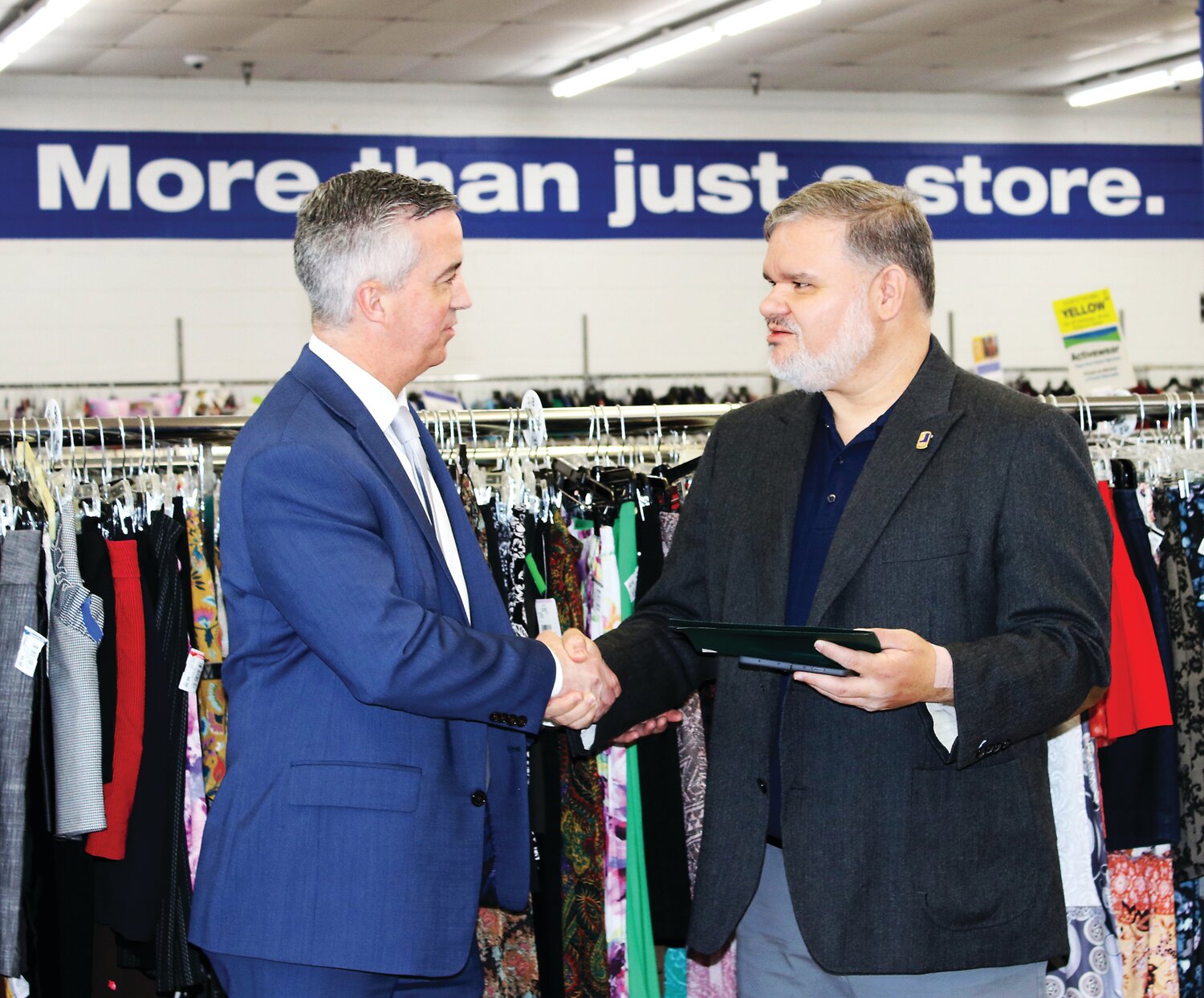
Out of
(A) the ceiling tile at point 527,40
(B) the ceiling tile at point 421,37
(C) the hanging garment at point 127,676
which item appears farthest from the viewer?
(A) the ceiling tile at point 527,40

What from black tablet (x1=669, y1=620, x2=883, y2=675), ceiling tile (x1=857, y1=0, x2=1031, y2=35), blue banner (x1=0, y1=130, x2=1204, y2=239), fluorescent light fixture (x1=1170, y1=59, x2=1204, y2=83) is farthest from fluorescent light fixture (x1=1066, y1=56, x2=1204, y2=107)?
black tablet (x1=669, y1=620, x2=883, y2=675)

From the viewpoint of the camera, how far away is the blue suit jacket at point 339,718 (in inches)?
86.5

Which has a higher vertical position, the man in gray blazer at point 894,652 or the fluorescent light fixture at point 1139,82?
the fluorescent light fixture at point 1139,82

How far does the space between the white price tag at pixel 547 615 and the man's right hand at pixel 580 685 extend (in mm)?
645

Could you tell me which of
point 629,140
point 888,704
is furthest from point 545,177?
point 888,704

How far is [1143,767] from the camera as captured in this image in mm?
3533

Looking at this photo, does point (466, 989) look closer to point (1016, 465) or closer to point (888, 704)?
point (888, 704)

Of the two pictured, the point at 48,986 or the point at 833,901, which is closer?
the point at 833,901

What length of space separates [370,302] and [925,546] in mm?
1070

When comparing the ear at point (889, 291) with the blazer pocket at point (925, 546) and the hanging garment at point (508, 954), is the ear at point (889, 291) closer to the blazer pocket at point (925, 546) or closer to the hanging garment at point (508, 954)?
the blazer pocket at point (925, 546)

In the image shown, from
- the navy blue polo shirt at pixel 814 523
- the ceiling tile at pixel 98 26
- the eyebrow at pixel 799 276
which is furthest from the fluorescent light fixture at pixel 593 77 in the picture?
the navy blue polo shirt at pixel 814 523

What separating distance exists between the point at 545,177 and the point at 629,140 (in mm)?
807

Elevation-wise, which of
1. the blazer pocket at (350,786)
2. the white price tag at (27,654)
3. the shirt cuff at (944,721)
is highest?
the white price tag at (27,654)

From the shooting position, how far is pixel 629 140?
11.7 metres
